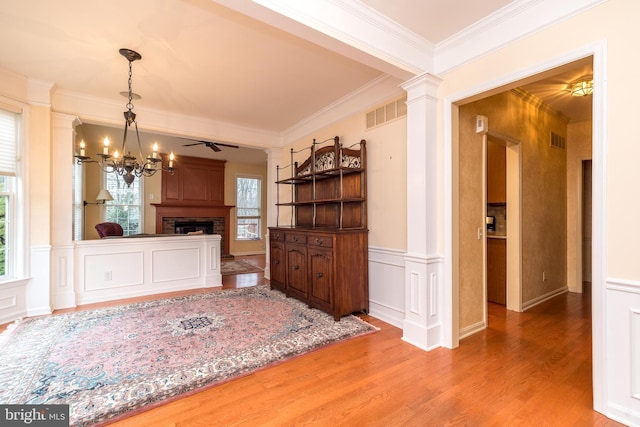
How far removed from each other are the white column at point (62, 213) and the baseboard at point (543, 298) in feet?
19.6

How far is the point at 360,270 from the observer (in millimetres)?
3486

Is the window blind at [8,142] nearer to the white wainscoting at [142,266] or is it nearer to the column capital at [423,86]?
the white wainscoting at [142,266]

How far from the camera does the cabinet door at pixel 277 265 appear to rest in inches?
170

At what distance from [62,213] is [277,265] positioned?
2.92 meters

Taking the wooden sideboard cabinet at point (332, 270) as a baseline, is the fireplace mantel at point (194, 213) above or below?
above

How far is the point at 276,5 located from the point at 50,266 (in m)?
4.14

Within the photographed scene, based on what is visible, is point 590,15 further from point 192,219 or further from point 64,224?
point 192,219

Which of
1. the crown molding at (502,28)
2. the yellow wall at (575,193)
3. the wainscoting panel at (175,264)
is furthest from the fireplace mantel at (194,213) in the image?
the yellow wall at (575,193)

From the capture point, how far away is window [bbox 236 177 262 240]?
895cm

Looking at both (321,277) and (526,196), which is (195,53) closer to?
(321,277)

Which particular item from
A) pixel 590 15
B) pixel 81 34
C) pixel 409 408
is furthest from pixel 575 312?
pixel 81 34

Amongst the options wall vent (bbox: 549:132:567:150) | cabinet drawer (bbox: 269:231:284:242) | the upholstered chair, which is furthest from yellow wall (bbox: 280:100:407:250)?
the upholstered chair

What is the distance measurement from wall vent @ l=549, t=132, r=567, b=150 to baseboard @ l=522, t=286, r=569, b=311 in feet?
7.19

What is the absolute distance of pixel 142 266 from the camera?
4.45m
